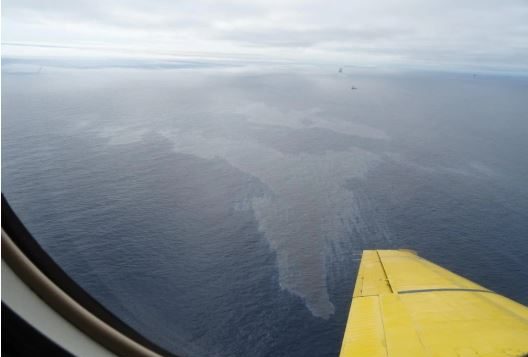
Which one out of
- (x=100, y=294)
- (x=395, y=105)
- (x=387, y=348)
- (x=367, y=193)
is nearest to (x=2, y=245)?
(x=387, y=348)

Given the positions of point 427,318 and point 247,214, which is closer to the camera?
point 427,318

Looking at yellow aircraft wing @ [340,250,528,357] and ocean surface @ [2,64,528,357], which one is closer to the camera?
yellow aircraft wing @ [340,250,528,357]

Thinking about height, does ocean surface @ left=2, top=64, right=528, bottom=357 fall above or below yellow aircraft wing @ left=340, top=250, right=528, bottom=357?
below

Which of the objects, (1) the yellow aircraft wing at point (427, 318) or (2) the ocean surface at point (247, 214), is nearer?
(1) the yellow aircraft wing at point (427, 318)

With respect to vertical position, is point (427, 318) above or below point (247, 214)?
above
